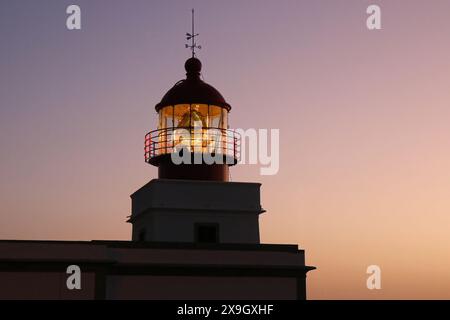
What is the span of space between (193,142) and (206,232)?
128 inches

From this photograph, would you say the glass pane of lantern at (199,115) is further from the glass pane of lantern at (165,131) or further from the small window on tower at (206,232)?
the small window on tower at (206,232)

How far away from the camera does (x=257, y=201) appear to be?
35719mm

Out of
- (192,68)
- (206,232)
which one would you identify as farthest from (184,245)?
(192,68)

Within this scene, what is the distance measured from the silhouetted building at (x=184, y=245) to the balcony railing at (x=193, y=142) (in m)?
0.04

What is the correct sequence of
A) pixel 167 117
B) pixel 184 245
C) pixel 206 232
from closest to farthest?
pixel 184 245 < pixel 206 232 < pixel 167 117

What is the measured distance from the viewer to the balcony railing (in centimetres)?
3578

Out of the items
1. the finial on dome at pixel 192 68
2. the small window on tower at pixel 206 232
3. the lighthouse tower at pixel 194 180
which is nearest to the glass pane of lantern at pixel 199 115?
the lighthouse tower at pixel 194 180

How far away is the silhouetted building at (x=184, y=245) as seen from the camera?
1220 inches

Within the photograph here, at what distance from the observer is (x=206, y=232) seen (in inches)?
1379

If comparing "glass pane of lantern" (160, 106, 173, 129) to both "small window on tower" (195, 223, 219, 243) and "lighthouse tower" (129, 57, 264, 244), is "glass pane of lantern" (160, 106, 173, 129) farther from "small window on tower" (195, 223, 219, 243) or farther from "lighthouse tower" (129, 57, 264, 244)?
"small window on tower" (195, 223, 219, 243)

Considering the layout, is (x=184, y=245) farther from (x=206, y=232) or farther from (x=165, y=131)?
(x=165, y=131)

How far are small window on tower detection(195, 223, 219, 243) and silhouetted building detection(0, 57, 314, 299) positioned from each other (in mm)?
35
